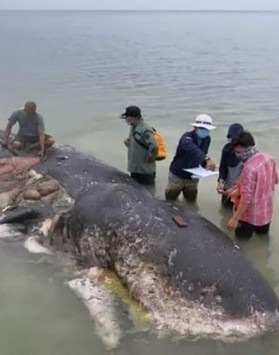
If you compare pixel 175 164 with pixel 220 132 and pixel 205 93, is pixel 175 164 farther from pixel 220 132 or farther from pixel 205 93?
pixel 205 93

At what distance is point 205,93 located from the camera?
1093 inches

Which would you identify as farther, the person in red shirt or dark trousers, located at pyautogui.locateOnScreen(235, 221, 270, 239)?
dark trousers, located at pyautogui.locateOnScreen(235, 221, 270, 239)

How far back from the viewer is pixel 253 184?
8.44 meters

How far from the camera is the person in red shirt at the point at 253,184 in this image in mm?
8391

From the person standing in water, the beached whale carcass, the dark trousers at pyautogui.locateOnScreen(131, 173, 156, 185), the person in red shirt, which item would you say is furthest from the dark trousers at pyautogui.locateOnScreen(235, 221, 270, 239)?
the dark trousers at pyautogui.locateOnScreen(131, 173, 156, 185)

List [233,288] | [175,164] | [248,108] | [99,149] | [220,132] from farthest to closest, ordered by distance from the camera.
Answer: [248,108], [220,132], [99,149], [175,164], [233,288]

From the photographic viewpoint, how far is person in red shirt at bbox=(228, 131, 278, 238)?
839 cm

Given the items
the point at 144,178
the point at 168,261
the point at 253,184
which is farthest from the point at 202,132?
the point at 168,261

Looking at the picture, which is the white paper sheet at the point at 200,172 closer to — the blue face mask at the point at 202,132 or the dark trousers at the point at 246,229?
the blue face mask at the point at 202,132

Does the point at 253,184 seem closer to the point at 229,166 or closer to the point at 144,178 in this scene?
the point at 229,166

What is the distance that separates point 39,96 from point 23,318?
19.3m

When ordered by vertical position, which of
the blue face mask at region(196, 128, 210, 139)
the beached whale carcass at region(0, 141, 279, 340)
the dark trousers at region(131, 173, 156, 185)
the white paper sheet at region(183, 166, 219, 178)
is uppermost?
the blue face mask at region(196, 128, 210, 139)

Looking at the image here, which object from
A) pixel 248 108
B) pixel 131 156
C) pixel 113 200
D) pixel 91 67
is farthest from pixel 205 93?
pixel 113 200

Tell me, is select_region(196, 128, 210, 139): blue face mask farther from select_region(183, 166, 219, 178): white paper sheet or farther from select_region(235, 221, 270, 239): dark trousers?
select_region(235, 221, 270, 239): dark trousers
